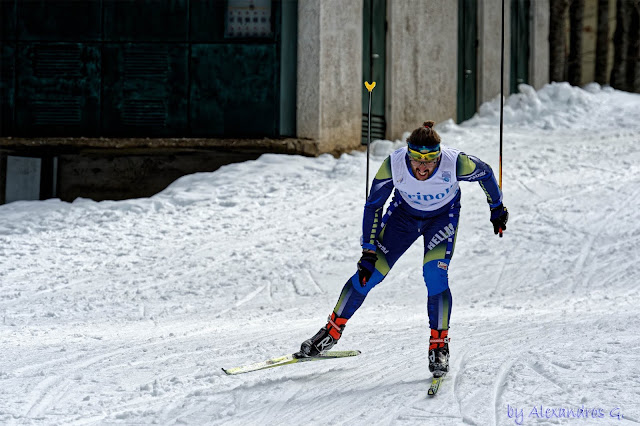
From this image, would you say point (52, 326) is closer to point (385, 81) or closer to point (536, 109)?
point (385, 81)

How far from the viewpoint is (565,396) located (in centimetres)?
500

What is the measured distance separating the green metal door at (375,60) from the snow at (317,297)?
1131 mm

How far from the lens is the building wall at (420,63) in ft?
53.9

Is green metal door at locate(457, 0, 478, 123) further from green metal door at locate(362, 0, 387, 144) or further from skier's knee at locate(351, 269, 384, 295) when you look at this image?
skier's knee at locate(351, 269, 384, 295)

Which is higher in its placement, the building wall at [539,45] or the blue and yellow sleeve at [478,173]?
the building wall at [539,45]

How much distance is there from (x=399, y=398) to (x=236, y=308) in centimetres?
386

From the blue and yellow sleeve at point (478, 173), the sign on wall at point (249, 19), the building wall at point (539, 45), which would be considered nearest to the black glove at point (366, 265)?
the blue and yellow sleeve at point (478, 173)

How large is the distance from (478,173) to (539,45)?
15920mm

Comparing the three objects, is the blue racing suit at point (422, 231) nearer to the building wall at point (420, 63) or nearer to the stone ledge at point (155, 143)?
the stone ledge at point (155, 143)

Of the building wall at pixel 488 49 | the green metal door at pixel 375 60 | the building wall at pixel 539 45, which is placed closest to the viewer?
the green metal door at pixel 375 60

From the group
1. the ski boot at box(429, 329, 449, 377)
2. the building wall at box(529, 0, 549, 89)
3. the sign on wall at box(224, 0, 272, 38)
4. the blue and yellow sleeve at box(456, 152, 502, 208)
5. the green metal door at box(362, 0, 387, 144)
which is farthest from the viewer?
the building wall at box(529, 0, 549, 89)

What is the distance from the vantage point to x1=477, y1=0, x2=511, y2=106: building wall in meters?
18.6

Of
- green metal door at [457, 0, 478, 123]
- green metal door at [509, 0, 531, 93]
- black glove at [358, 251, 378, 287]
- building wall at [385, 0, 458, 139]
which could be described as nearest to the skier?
black glove at [358, 251, 378, 287]

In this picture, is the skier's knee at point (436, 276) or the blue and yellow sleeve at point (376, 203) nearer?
the skier's knee at point (436, 276)
